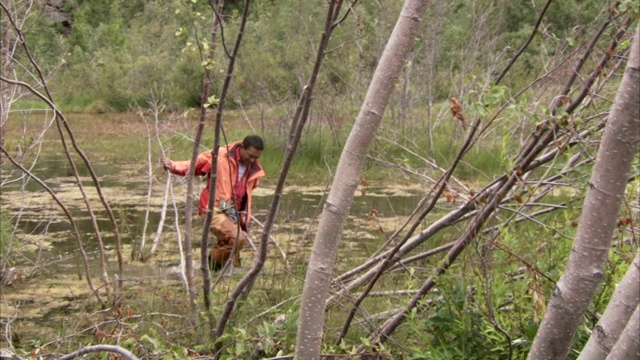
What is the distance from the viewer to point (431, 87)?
41.0ft

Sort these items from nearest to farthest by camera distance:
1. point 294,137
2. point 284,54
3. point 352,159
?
1. point 352,159
2. point 294,137
3. point 284,54

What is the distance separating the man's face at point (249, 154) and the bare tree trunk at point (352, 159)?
11.9 ft

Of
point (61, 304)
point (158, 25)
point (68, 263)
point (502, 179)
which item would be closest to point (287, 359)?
point (502, 179)

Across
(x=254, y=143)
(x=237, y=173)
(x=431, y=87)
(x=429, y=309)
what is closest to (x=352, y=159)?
(x=429, y=309)

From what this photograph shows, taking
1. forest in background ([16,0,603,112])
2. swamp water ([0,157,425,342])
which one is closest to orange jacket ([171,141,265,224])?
swamp water ([0,157,425,342])

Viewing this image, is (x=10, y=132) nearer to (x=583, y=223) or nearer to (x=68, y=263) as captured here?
(x=68, y=263)

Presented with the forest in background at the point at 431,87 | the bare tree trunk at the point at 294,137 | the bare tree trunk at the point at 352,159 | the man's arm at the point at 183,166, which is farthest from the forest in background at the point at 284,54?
the bare tree trunk at the point at 352,159

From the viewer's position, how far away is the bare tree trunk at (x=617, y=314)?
67.7 inches

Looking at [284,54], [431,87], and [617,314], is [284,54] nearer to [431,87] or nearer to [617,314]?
[431,87]

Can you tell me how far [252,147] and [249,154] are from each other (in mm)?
81

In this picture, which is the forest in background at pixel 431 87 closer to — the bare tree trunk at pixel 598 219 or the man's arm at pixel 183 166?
the man's arm at pixel 183 166

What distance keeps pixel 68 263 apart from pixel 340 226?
512 cm

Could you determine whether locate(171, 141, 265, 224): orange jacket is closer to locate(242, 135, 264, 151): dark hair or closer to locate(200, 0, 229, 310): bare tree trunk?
locate(242, 135, 264, 151): dark hair

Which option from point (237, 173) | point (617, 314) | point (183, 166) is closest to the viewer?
point (617, 314)
